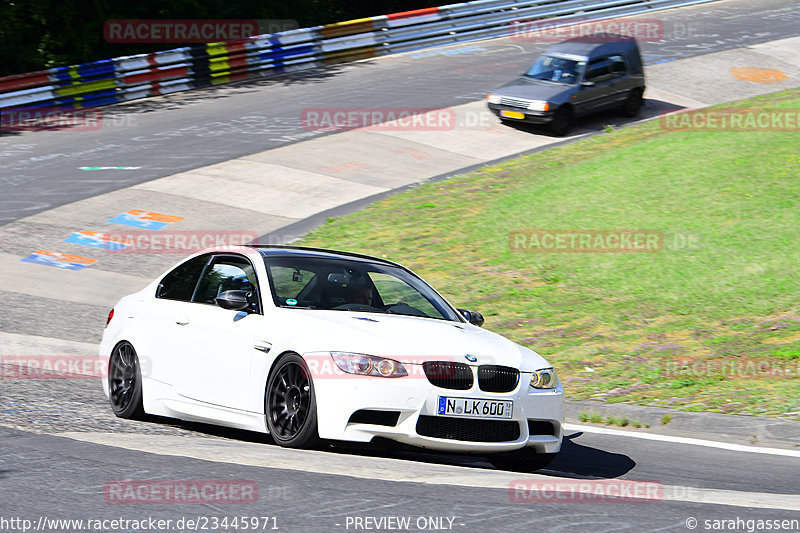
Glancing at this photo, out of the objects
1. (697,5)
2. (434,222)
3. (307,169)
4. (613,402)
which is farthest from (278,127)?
(697,5)

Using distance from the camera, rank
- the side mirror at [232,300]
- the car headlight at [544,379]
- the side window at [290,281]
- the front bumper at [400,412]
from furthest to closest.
→ the side window at [290,281] < the side mirror at [232,300] < the car headlight at [544,379] < the front bumper at [400,412]

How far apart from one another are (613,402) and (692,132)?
12.4 m

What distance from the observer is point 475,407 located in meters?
6.73

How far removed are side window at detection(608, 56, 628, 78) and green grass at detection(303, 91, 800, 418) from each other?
3189mm

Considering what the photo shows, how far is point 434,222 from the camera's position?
16.5m

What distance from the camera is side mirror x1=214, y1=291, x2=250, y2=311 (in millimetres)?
7441

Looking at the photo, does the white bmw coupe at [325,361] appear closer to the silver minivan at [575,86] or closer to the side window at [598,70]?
the silver minivan at [575,86]

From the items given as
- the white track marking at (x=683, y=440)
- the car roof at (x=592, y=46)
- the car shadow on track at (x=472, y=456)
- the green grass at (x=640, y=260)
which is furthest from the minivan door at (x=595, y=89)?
the car shadow on track at (x=472, y=456)

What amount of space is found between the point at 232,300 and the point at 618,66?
59.6 ft

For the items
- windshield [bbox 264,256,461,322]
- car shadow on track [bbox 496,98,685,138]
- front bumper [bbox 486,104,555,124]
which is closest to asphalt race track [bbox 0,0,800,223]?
car shadow on track [bbox 496,98,685,138]

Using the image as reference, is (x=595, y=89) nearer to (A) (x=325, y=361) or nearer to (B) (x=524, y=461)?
(B) (x=524, y=461)

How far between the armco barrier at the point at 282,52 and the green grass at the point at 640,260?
33.6 ft

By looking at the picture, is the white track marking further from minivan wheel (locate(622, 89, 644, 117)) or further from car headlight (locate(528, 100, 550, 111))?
minivan wheel (locate(622, 89, 644, 117))

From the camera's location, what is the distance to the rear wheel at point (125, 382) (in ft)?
27.0
